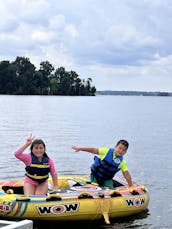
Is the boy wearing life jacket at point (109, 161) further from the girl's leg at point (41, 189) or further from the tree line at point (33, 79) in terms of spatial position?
the tree line at point (33, 79)

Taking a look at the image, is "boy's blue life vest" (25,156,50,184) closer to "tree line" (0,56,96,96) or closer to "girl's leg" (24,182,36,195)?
"girl's leg" (24,182,36,195)

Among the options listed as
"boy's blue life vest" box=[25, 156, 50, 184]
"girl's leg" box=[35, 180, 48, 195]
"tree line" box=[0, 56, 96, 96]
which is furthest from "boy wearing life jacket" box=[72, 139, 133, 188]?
"tree line" box=[0, 56, 96, 96]

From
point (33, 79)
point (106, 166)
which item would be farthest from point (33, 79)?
point (106, 166)

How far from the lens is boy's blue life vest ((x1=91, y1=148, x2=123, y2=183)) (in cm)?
914

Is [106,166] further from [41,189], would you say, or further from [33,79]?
[33,79]

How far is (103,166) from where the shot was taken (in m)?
9.20

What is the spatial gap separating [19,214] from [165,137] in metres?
18.3

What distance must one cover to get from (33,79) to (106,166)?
339ft

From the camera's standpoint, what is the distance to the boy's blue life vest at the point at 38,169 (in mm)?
8344

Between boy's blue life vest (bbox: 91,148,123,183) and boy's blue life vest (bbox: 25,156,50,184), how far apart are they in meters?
1.25

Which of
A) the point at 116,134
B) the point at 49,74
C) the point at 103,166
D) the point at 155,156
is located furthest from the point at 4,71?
the point at 103,166

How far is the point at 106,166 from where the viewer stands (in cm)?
917

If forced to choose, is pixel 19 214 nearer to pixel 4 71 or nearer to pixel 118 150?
pixel 118 150

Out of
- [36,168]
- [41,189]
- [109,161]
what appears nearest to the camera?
[36,168]
